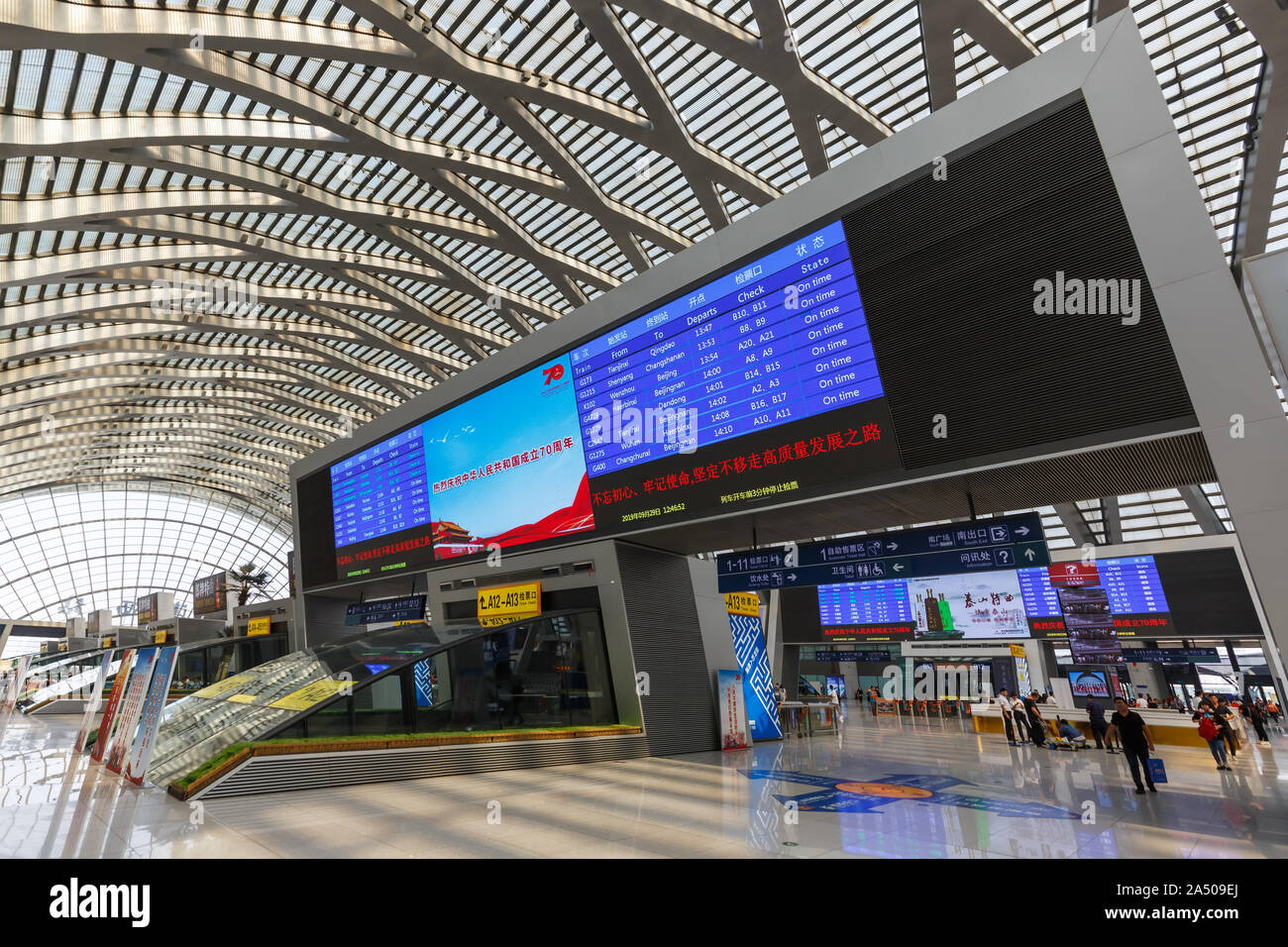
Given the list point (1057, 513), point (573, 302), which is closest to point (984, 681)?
point (1057, 513)

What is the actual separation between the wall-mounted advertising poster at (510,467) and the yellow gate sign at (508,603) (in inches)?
34.9

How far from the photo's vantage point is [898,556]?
9.62 meters

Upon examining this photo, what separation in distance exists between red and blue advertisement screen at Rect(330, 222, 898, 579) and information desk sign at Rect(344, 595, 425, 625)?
1.37 m

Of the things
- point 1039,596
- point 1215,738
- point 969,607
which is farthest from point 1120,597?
point 1215,738

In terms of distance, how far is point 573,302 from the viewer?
2852cm

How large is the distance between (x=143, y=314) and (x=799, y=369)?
96.4 feet

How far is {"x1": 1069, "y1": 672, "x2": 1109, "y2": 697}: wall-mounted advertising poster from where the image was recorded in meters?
31.4

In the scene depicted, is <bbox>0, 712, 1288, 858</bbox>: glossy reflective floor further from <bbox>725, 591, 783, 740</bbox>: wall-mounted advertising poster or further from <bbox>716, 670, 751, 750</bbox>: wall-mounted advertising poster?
<bbox>725, 591, 783, 740</bbox>: wall-mounted advertising poster

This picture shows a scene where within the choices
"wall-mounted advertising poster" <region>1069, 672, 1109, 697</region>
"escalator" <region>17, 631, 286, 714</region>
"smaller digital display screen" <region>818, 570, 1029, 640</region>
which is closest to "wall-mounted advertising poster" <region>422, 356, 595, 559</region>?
"escalator" <region>17, 631, 286, 714</region>

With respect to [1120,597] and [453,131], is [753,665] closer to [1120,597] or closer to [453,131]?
[453,131]

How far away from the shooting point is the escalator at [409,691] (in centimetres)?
922

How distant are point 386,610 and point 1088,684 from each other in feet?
101
